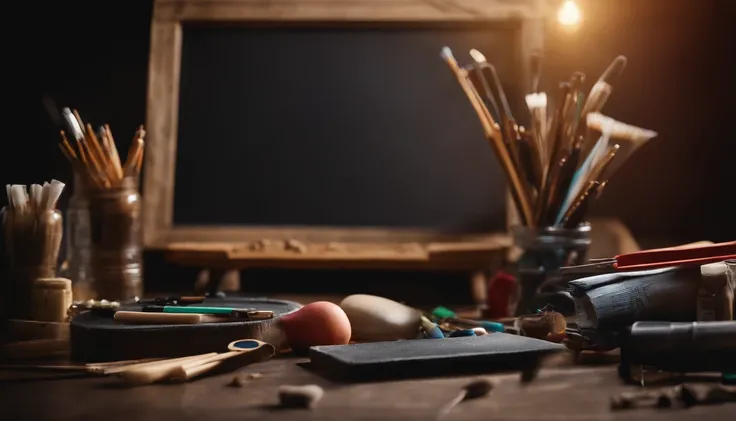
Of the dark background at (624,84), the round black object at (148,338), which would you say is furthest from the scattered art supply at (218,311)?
the dark background at (624,84)

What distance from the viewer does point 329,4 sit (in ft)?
4.09

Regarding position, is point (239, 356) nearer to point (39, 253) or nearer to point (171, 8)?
point (39, 253)

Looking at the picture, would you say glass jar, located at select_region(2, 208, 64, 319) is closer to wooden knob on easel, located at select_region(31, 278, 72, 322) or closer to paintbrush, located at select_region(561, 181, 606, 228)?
wooden knob on easel, located at select_region(31, 278, 72, 322)

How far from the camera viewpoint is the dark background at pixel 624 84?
127cm

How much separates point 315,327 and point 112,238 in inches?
12.5

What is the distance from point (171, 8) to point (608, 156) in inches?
27.2

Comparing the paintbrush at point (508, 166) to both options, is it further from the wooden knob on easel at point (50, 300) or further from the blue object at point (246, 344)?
the wooden knob on easel at point (50, 300)

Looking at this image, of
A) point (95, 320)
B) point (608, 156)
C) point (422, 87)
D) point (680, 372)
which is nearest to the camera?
point (680, 372)

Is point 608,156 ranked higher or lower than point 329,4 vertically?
lower

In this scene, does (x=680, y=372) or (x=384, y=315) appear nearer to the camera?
(x=680, y=372)

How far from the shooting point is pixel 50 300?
2.74 ft

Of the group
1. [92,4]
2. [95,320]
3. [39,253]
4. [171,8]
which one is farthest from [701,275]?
[92,4]

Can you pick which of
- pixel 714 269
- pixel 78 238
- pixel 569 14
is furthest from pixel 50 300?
pixel 569 14

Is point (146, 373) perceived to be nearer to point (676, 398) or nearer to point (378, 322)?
point (378, 322)
